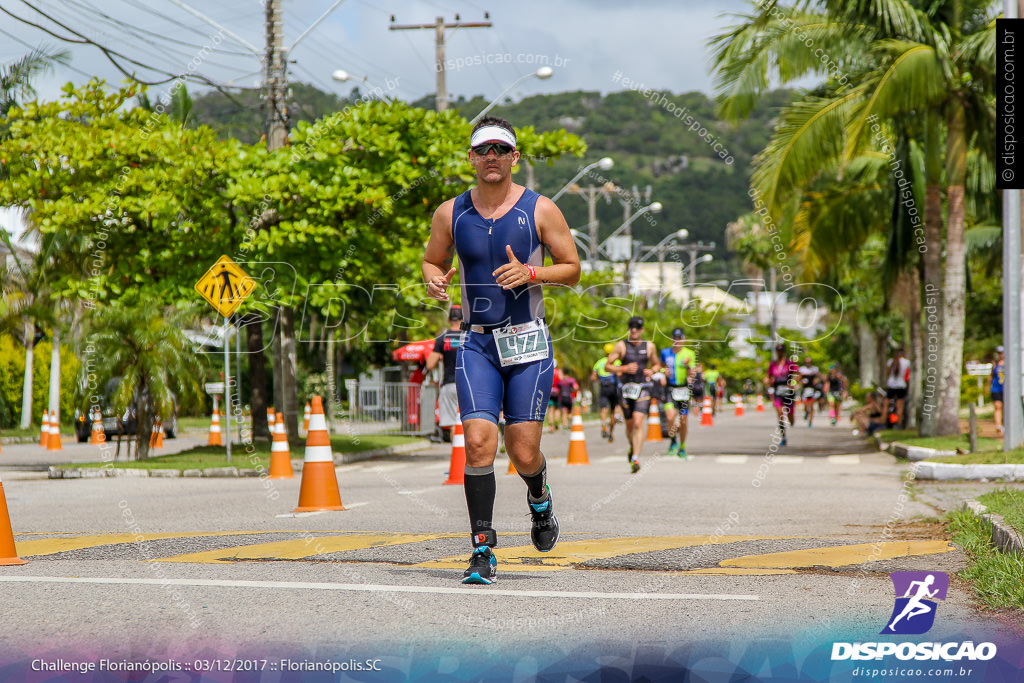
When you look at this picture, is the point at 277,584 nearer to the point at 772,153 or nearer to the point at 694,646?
the point at 694,646

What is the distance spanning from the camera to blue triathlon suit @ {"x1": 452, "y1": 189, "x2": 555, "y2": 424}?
19.8 feet

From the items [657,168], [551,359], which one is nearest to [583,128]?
[657,168]

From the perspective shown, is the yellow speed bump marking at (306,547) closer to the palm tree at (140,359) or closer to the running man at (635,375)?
the running man at (635,375)

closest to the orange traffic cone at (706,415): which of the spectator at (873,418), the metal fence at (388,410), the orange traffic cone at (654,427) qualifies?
the spectator at (873,418)

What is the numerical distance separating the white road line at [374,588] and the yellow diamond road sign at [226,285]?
37.4ft

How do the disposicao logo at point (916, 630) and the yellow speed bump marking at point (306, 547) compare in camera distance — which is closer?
the disposicao logo at point (916, 630)

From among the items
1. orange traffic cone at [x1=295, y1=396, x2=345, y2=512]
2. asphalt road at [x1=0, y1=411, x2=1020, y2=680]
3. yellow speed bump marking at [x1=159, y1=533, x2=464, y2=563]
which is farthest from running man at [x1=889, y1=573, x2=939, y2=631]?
orange traffic cone at [x1=295, y1=396, x2=345, y2=512]

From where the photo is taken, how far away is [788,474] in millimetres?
15125

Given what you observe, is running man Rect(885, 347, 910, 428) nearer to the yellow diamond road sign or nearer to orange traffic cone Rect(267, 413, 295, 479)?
the yellow diamond road sign

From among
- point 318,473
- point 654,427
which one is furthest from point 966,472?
point 654,427

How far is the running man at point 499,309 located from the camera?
6.03 meters

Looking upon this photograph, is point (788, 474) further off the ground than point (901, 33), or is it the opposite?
point (901, 33)

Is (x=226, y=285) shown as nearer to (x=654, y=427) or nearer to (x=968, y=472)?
(x=968, y=472)

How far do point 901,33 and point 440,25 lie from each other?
45.4 ft
